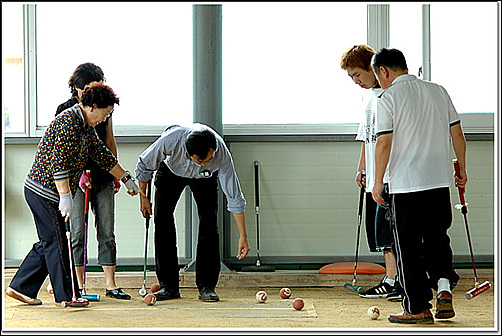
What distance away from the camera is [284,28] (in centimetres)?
527

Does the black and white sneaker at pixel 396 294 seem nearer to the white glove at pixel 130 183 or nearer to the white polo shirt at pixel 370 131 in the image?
the white polo shirt at pixel 370 131

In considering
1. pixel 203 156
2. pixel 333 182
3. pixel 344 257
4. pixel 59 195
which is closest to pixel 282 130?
pixel 333 182

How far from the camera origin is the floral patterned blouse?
3.48 m

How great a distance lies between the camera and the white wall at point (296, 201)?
17.1ft

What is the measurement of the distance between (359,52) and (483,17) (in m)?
1.87

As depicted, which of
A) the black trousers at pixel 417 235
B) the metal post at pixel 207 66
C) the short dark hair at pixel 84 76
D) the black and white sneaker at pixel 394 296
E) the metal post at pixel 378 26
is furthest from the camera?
the metal post at pixel 378 26

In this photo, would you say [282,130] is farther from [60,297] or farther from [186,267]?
[60,297]

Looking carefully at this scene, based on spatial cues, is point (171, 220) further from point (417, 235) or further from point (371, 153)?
point (417, 235)

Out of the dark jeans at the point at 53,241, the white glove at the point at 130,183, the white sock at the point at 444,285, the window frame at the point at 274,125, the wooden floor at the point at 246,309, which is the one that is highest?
the window frame at the point at 274,125

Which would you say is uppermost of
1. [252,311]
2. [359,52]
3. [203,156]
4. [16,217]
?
[359,52]

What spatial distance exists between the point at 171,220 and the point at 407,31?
2.46 meters

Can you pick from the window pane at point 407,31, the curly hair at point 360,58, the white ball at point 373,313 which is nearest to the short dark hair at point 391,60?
the curly hair at point 360,58

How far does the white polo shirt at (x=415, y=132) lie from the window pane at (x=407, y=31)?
2.03 meters

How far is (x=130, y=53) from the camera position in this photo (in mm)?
5266
